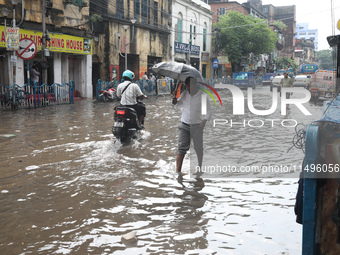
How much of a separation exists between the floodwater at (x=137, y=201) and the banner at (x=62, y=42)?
11636 millimetres

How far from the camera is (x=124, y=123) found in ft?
28.8

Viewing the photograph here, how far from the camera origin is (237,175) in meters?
6.34

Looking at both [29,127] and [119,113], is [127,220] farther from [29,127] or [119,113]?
[29,127]

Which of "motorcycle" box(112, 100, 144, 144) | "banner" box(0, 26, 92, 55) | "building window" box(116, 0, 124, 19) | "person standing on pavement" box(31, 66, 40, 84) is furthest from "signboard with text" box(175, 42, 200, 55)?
"motorcycle" box(112, 100, 144, 144)

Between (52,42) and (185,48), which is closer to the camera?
(52,42)

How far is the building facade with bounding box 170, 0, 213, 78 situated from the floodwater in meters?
Result: 28.6

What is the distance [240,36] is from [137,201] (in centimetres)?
4475

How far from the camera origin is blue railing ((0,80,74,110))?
15828 mm

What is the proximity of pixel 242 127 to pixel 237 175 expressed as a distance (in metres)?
5.72

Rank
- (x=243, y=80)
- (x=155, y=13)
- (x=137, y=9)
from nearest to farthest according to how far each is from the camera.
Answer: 1. (x=137, y=9)
2. (x=155, y=13)
3. (x=243, y=80)

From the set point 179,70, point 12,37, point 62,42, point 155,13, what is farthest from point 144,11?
point 179,70

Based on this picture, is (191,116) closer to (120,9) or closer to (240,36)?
(120,9)

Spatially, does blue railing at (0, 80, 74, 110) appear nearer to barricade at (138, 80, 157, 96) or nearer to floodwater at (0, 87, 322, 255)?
floodwater at (0, 87, 322, 255)

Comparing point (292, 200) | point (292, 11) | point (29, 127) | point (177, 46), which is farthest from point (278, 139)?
point (292, 11)
